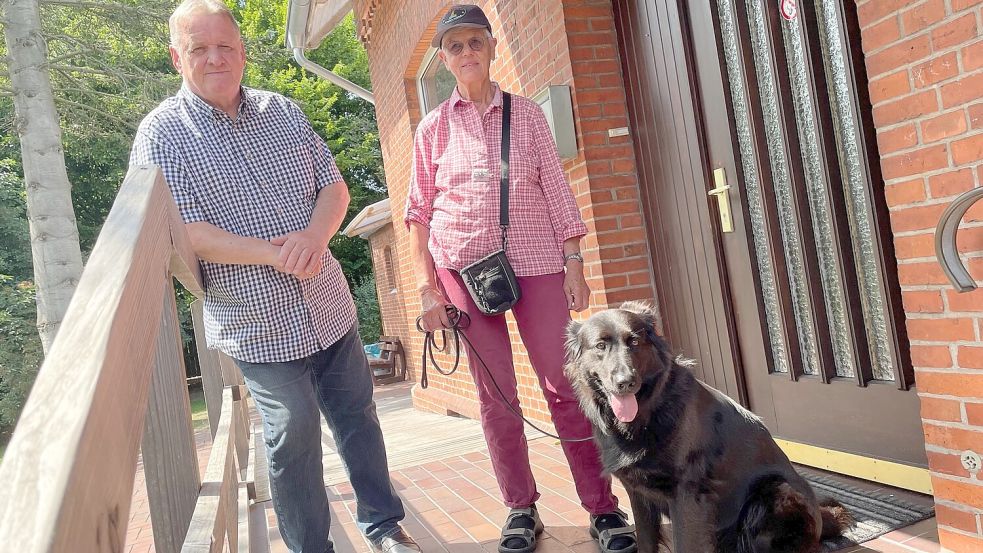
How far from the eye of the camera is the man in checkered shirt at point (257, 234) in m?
2.38

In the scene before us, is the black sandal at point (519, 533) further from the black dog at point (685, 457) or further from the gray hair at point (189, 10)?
the gray hair at point (189, 10)

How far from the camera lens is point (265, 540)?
12.8 feet

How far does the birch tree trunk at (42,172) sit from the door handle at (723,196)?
9.13 m

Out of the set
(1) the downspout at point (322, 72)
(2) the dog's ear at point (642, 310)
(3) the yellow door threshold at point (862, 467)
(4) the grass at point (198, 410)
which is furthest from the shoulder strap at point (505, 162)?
(4) the grass at point (198, 410)

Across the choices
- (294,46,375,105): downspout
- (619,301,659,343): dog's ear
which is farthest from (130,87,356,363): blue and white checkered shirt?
(294,46,375,105): downspout

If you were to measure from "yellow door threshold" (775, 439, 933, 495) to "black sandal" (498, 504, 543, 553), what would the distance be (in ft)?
4.55

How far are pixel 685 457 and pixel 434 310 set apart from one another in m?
1.12

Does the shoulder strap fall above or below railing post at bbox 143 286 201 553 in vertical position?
above

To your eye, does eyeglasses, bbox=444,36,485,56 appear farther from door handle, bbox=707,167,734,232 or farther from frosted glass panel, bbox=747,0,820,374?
door handle, bbox=707,167,734,232

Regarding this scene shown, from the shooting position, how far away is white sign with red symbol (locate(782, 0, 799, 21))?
3.26 m

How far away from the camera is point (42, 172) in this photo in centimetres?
1024

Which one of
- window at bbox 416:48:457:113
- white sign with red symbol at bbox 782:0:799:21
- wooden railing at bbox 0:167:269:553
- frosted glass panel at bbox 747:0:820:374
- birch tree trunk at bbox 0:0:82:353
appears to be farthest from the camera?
birch tree trunk at bbox 0:0:82:353

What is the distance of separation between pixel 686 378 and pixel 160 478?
1763 mm

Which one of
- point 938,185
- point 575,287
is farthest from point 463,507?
point 938,185
